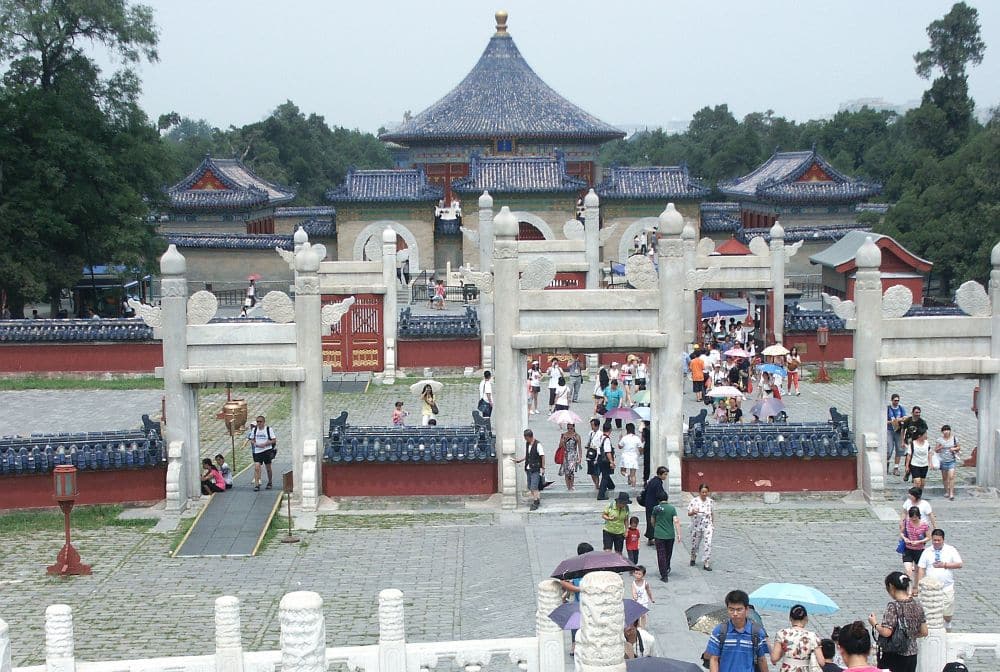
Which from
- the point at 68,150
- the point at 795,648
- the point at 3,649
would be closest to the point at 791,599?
the point at 795,648

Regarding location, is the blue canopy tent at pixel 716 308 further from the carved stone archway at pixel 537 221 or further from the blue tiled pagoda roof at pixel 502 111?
the blue tiled pagoda roof at pixel 502 111

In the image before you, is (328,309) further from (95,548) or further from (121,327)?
(121,327)

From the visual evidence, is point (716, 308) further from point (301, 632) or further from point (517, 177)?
point (301, 632)

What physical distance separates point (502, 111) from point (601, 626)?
2202 inches

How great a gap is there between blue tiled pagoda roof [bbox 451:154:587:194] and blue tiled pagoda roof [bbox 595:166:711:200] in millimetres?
1354

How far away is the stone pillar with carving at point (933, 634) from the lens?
12.5m

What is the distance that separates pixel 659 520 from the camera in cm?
1697

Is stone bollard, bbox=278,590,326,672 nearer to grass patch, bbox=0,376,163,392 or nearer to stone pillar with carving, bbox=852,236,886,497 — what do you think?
stone pillar with carving, bbox=852,236,886,497

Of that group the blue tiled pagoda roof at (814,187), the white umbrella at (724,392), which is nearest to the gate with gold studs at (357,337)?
the white umbrella at (724,392)


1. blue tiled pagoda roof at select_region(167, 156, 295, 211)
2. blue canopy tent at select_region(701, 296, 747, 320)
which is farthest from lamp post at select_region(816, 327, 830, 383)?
blue tiled pagoda roof at select_region(167, 156, 295, 211)

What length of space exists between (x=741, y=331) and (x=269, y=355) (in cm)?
1869

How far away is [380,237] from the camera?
53.9m

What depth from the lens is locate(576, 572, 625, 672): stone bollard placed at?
11000 millimetres

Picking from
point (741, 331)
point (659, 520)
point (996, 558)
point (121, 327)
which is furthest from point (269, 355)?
point (741, 331)
